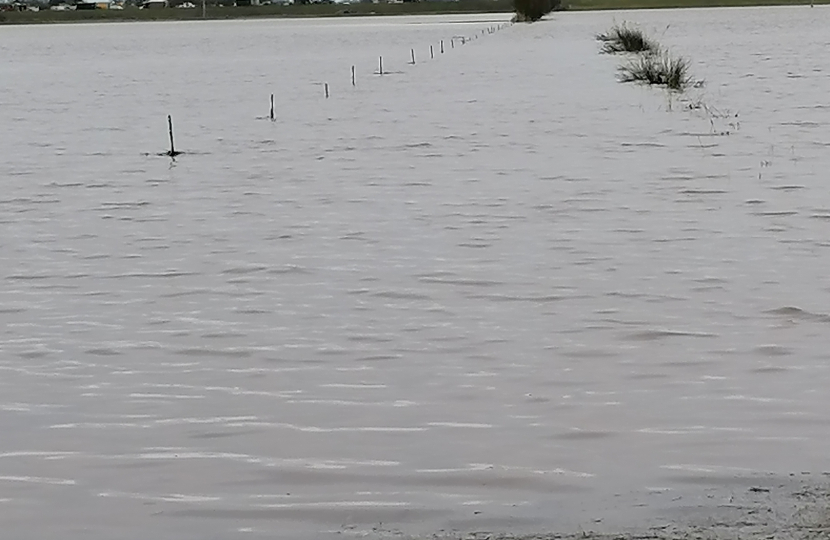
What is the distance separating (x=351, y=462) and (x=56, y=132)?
23322 mm

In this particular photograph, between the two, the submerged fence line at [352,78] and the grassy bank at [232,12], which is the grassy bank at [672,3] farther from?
the submerged fence line at [352,78]

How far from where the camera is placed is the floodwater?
6785mm

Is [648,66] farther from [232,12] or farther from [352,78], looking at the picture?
[232,12]

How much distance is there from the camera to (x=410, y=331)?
10.1 metres

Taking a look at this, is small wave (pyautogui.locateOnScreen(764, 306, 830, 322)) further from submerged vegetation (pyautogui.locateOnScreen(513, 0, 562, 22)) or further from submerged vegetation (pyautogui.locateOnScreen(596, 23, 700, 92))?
submerged vegetation (pyautogui.locateOnScreen(513, 0, 562, 22))

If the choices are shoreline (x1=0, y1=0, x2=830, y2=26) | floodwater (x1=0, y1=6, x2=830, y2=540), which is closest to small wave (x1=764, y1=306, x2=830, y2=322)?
floodwater (x1=0, y1=6, x2=830, y2=540)

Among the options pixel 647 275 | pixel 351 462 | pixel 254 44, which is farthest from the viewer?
pixel 254 44

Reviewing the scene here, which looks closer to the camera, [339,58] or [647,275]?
[647,275]

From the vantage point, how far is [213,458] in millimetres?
7297

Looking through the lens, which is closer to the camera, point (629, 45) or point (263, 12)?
point (629, 45)

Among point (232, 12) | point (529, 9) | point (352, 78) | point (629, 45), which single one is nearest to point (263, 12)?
point (232, 12)

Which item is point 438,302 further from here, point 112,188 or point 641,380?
point 112,188

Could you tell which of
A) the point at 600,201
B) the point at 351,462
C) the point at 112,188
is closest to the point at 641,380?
the point at 351,462

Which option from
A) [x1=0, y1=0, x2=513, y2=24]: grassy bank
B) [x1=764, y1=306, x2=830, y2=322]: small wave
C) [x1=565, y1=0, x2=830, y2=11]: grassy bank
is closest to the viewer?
[x1=764, y1=306, x2=830, y2=322]: small wave
